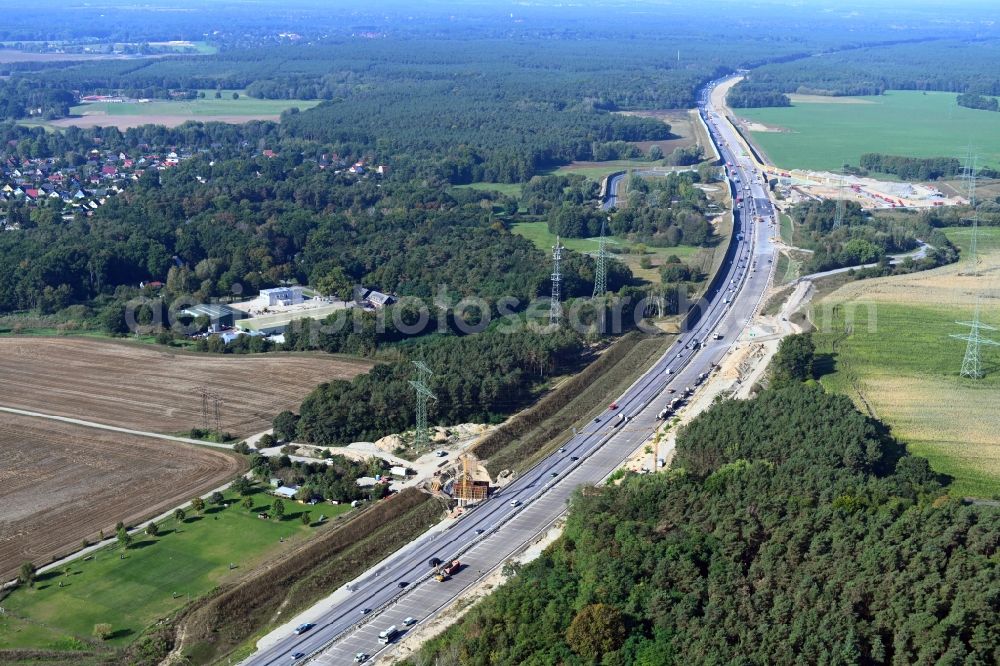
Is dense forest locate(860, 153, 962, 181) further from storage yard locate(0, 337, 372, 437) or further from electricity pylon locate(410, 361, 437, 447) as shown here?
electricity pylon locate(410, 361, 437, 447)

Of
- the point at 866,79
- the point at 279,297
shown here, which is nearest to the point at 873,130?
the point at 866,79

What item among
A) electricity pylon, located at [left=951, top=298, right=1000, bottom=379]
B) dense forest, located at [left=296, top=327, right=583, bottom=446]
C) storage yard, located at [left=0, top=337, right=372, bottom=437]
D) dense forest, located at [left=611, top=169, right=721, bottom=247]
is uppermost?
dense forest, located at [left=611, top=169, right=721, bottom=247]

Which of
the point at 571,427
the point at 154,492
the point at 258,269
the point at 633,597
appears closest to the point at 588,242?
the point at 258,269

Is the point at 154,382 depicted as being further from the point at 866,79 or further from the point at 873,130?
the point at 866,79

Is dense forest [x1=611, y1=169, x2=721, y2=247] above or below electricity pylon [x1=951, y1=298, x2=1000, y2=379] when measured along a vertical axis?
above

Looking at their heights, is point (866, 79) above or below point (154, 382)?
above

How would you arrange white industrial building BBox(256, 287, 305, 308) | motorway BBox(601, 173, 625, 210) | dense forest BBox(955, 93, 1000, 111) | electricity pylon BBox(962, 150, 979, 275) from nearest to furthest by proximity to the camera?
white industrial building BBox(256, 287, 305, 308) → electricity pylon BBox(962, 150, 979, 275) → motorway BBox(601, 173, 625, 210) → dense forest BBox(955, 93, 1000, 111)

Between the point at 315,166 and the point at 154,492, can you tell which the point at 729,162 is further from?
the point at 154,492

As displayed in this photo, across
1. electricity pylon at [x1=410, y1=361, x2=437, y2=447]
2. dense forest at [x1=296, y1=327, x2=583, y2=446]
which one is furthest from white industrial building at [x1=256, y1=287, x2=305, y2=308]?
electricity pylon at [x1=410, y1=361, x2=437, y2=447]
